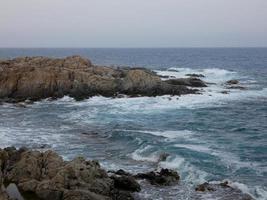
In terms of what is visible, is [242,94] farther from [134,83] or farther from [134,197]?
[134,197]

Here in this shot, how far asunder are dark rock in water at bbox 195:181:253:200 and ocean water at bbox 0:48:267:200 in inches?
13.8

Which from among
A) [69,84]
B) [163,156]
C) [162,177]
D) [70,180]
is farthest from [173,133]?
[69,84]

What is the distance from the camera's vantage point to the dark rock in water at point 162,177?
2248 centimetres

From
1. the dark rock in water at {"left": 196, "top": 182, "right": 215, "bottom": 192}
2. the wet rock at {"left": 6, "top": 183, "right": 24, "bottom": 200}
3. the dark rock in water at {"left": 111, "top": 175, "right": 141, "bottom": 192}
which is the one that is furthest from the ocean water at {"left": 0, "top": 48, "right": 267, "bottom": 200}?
the wet rock at {"left": 6, "top": 183, "right": 24, "bottom": 200}

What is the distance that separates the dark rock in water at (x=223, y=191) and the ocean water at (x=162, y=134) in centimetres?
35

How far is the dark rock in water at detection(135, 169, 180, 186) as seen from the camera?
22484mm

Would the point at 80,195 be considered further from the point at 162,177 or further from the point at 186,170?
the point at 186,170

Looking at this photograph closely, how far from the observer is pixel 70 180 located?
20.4 metres

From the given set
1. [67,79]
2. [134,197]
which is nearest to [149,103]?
[67,79]

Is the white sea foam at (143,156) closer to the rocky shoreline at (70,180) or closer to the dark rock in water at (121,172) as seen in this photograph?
the rocky shoreline at (70,180)

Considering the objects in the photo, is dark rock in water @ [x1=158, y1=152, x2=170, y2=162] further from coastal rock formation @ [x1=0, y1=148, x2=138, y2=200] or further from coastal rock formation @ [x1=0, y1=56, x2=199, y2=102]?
coastal rock formation @ [x1=0, y1=56, x2=199, y2=102]

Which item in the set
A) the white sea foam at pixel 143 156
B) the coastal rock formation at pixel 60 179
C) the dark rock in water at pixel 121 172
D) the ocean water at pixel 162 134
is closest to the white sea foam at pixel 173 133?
the ocean water at pixel 162 134

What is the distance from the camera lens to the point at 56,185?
19953 mm

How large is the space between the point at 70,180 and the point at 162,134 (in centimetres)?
1420
